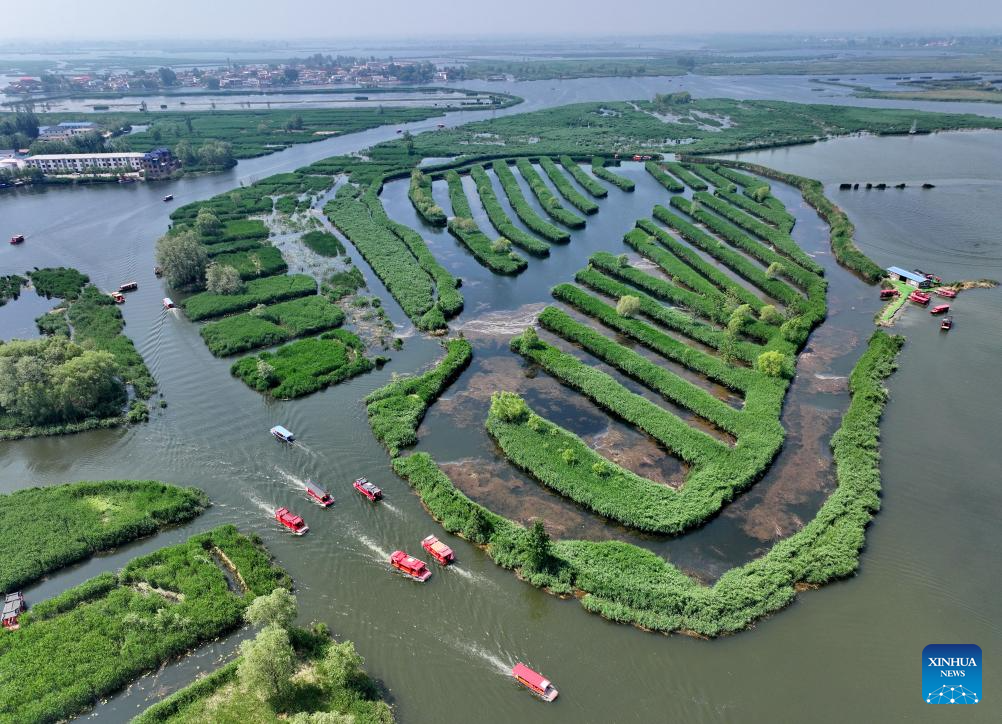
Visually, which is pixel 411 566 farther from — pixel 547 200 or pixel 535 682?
pixel 547 200

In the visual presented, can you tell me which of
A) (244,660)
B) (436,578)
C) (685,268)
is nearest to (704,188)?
(685,268)

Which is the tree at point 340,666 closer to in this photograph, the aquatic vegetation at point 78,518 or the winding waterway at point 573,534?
the winding waterway at point 573,534

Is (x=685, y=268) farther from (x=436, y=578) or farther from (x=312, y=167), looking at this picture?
(x=312, y=167)

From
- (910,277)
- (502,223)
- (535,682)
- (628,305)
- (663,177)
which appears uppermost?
(663,177)

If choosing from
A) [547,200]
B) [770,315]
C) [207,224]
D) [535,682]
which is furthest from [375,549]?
[547,200]

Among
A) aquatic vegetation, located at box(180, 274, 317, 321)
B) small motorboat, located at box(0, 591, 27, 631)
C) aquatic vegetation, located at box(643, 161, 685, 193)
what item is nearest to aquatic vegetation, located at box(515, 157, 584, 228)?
aquatic vegetation, located at box(643, 161, 685, 193)

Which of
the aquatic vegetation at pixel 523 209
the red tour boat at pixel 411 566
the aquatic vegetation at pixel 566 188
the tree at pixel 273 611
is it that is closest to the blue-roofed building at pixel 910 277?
the aquatic vegetation at pixel 523 209

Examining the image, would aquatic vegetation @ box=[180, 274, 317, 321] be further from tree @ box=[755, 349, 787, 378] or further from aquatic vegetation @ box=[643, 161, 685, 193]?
aquatic vegetation @ box=[643, 161, 685, 193]
